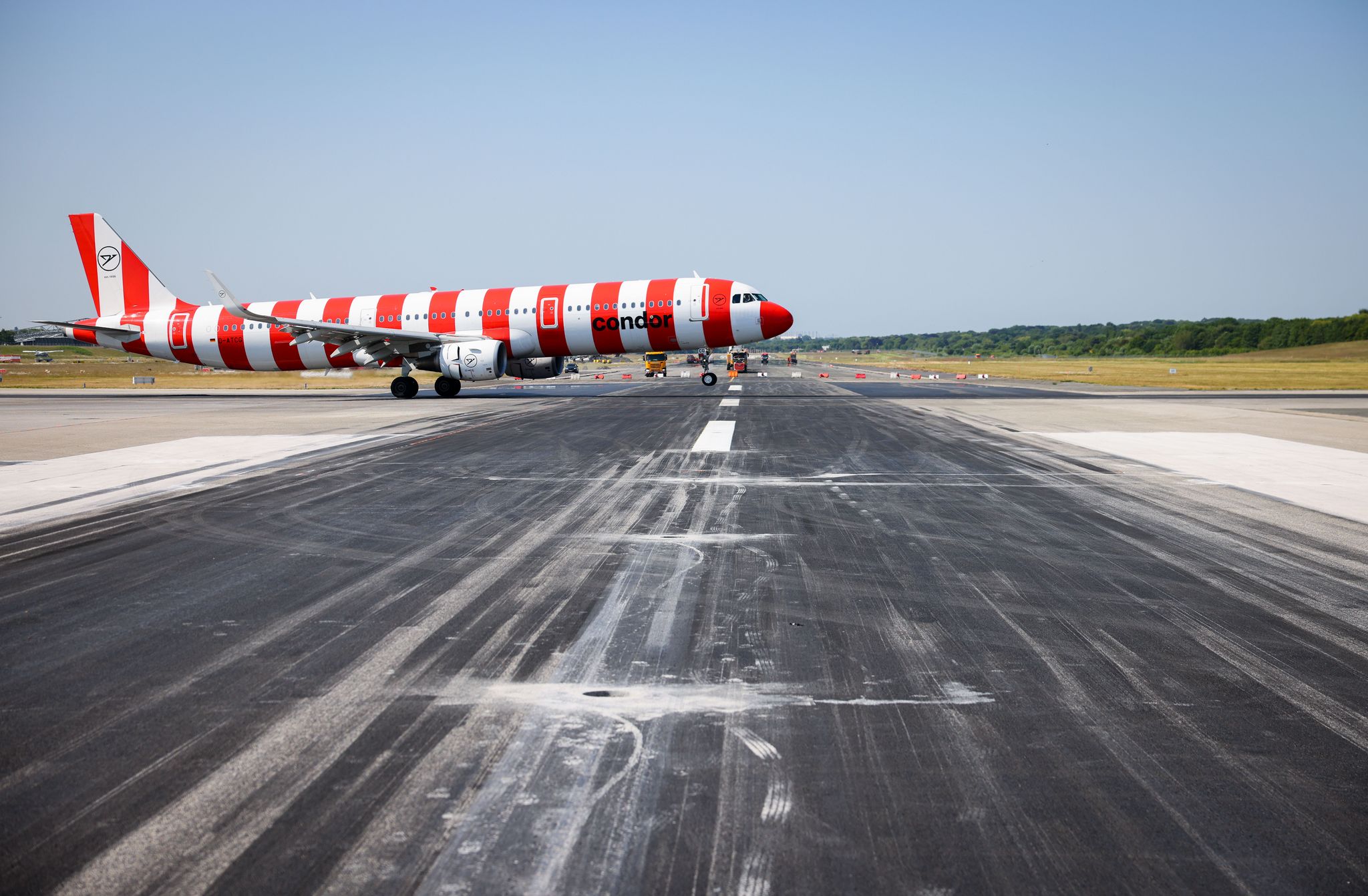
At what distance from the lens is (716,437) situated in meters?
19.1

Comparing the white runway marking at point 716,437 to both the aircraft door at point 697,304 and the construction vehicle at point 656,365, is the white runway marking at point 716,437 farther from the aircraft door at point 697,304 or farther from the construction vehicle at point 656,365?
the construction vehicle at point 656,365

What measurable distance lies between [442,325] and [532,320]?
3.83m

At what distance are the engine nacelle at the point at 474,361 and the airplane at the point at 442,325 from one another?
0.12 ft

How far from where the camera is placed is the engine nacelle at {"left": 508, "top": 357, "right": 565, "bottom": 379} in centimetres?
3547

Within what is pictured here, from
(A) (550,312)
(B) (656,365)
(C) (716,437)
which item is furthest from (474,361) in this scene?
(B) (656,365)

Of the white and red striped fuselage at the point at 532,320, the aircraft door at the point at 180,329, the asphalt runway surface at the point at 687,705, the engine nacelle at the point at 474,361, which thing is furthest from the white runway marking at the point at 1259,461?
the aircraft door at the point at 180,329

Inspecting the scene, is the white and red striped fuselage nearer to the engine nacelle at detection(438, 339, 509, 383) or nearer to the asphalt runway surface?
the engine nacelle at detection(438, 339, 509, 383)

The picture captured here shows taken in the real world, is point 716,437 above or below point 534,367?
below

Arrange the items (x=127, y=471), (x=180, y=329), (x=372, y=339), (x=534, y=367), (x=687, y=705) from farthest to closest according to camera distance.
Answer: (x=180, y=329)
(x=534, y=367)
(x=372, y=339)
(x=127, y=471)
(x=687, y=705)

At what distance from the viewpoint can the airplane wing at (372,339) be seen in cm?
3178

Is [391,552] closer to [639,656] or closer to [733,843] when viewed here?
[639,656]

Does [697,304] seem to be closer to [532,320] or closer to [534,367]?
[532,320]

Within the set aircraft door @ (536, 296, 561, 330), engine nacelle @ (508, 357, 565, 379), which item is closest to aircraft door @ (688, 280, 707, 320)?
aircraft door @ (536, 296, 561, 330)

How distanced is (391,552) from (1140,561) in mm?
6834
